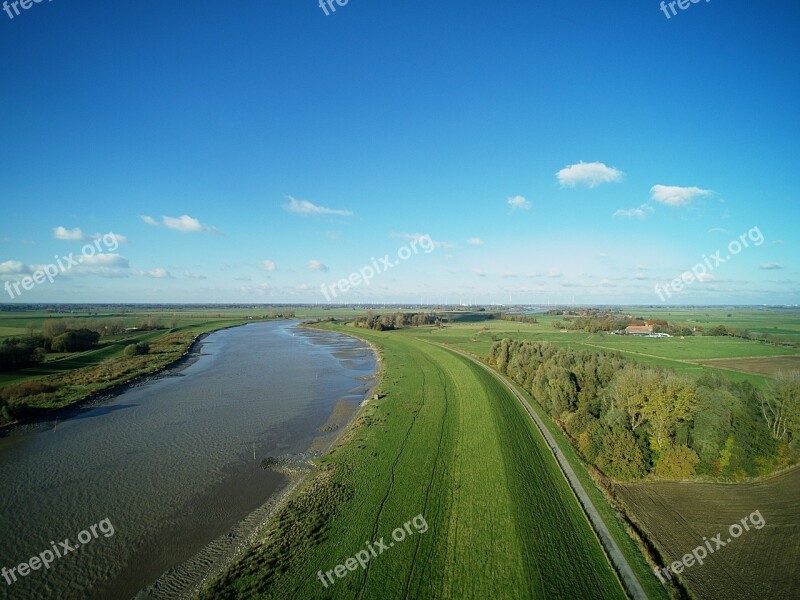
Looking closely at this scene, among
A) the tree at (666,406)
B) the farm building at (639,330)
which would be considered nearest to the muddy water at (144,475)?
the tree at (666,406)

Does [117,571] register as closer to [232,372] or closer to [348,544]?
[348,544]

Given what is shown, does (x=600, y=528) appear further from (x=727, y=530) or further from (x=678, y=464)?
(x=678, y=464)

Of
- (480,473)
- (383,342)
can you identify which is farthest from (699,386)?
(383,342)

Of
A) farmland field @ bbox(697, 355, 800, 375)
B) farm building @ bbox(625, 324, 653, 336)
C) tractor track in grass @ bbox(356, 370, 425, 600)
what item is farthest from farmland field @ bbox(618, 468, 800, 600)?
farm building @ bbox(625, 324, 653, 336)

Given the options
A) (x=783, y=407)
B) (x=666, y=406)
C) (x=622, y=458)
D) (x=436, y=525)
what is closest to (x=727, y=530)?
(x=622, y=458)

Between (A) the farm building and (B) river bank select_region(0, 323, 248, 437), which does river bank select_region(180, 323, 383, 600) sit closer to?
(B) river bank select_region(0, 323, 248, 437)

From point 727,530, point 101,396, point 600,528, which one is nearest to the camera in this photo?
point 600,528
